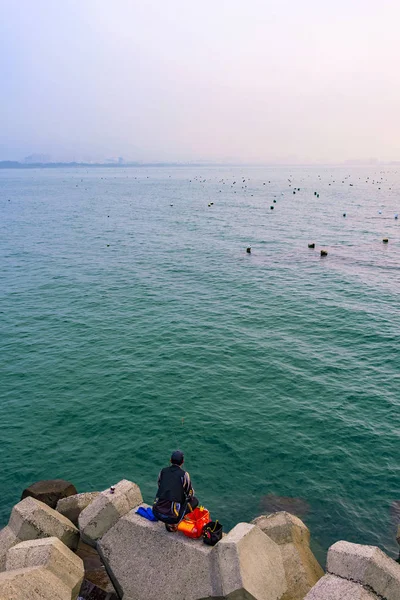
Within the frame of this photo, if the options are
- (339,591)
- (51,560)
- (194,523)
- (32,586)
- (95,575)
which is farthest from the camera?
(95,575)

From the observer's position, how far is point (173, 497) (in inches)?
456

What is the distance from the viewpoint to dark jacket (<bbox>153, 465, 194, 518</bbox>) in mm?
11555

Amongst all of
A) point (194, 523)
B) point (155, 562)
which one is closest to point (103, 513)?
point (155, 562)

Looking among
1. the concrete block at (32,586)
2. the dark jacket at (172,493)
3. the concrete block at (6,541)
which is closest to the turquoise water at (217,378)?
the concrete block at (6,541)

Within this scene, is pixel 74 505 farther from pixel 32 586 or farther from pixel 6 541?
pixel 32 586

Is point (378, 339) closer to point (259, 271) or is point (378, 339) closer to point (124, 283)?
point (259, 271)

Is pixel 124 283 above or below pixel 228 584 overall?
below

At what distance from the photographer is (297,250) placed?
63.6 m

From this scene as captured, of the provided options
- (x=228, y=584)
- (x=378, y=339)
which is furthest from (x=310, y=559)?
(x=378, y=339)

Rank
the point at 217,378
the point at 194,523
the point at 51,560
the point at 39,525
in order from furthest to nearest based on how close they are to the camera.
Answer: the point at 217,378 → the point at 39,525 → the point at 194,523 → the point at 51,560

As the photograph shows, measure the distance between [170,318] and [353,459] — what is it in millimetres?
20679

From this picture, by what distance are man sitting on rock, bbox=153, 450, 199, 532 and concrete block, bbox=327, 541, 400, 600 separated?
12.5 feet

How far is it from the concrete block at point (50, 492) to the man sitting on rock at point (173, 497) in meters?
6.64

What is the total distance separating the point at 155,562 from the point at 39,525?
155 inches
